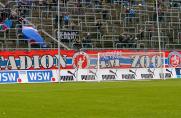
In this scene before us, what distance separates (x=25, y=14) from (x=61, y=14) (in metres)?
3.36

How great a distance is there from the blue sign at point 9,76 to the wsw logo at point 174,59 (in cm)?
1429

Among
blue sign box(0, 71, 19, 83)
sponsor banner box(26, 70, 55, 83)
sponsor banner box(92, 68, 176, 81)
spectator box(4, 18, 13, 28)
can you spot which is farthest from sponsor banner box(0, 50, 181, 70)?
spectator box(4, 18, 13, 28)

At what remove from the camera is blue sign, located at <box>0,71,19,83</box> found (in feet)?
134

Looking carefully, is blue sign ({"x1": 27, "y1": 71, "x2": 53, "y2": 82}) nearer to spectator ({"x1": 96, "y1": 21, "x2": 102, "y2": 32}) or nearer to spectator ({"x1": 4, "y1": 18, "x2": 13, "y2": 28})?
spectator ({"x1": 4, "y1": 18, "x2": 13, "y2": 28})

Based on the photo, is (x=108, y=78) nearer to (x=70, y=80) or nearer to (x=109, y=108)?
(x=70, y=80)

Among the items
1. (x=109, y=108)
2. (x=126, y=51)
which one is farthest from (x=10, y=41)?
(x=109, y=108)

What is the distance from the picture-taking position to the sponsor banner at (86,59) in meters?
43.6

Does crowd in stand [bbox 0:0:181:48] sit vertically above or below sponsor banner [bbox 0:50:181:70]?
above

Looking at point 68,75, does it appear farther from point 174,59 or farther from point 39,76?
point 174,59

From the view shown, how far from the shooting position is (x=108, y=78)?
4519 centimetres

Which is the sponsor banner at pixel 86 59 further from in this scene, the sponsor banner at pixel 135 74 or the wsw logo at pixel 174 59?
the sponsor banner at pixel 135 74

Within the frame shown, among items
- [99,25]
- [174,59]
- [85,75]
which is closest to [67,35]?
[99,25]

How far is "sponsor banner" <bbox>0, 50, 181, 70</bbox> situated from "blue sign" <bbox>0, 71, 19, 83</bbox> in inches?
47.4

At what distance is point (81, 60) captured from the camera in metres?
45.4
